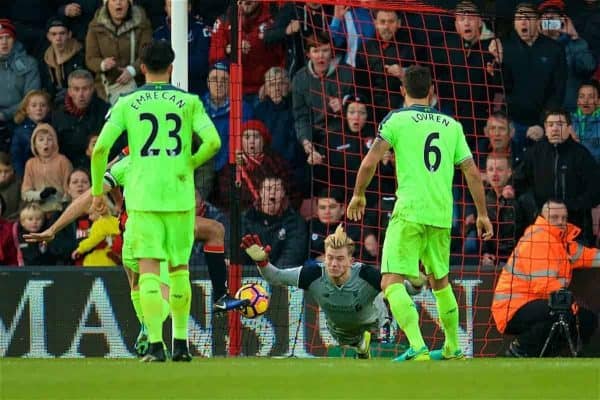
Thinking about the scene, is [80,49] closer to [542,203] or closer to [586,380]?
[542,203]

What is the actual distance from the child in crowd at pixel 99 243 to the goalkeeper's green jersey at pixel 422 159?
4575 mm

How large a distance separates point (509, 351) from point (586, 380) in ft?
17.7

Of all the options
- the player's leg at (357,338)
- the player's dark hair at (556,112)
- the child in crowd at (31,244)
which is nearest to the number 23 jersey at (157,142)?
the player's leg at (357,338)

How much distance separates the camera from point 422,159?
38.6 feet

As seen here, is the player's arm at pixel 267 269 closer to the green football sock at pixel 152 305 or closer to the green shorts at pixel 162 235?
the green shorts at pixel 162 235

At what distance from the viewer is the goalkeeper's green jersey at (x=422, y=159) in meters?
11.7

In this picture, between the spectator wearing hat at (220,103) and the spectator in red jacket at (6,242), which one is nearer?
the spectator wearing hat at (220,103)

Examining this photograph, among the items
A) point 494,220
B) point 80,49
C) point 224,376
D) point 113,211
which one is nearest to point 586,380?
point 224,376

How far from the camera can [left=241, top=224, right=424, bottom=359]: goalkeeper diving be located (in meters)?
13.6

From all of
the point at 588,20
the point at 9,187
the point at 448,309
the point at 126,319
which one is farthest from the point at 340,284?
the point at 588,20

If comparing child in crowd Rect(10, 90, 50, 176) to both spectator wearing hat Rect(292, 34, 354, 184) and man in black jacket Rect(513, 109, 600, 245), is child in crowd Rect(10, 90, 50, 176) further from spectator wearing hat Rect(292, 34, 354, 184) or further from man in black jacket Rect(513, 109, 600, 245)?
man in black jacket Rect(513, 109, 600, 245)

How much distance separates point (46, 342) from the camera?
50.4ft

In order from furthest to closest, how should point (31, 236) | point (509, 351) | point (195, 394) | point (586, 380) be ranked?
point (509, 351) → point (31, 236) → point (586, 380) → point (195, 394)

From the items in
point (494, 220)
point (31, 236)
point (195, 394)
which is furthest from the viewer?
point (494, 220)
